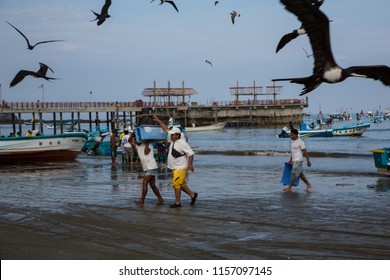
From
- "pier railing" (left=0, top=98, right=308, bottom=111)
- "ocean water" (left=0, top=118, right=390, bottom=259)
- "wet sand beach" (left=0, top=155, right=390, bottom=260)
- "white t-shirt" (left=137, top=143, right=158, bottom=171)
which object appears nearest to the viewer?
"wet sand beach" (left=0, top=155, right=390, bottom=260)

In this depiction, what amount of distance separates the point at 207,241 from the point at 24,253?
238 cm

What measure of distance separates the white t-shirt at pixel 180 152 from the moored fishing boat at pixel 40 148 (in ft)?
49.4

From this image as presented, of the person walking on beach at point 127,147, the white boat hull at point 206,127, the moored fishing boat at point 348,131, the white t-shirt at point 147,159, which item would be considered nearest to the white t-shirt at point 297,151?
the white t-shirt at point 147,159

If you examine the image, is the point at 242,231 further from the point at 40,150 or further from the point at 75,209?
the point at 40,150

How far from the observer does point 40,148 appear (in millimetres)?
26438

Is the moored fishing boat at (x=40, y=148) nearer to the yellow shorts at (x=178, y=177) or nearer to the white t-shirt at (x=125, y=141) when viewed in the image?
the white t-shirt at (x=125, y=141)

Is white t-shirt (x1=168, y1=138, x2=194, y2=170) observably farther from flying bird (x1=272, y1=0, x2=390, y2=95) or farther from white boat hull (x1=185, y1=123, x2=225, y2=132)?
white boat hull (x1=185, y1=123, x2=225, y2=132)

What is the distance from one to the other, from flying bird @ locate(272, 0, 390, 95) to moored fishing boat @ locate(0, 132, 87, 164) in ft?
63.9

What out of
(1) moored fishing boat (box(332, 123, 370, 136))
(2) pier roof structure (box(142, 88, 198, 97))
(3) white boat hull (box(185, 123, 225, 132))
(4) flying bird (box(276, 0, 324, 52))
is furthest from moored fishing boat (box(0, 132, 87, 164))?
(2) pier roof structure (box(142, 88, 198, 97))

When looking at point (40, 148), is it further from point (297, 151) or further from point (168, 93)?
point (168, 93)

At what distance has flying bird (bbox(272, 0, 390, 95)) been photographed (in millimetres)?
7695

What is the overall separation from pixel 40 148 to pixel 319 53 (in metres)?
20.2

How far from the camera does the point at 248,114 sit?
96.4 metres

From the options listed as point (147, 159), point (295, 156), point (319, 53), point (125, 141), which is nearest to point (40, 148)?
point (125, 141)
